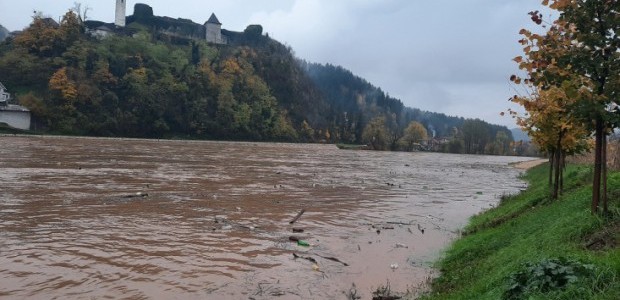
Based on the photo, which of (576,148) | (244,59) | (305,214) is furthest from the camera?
(244,59)

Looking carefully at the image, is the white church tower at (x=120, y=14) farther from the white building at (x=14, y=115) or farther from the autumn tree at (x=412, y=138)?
the autumn tree at (x=412, y=138)

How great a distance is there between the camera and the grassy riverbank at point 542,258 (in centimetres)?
575

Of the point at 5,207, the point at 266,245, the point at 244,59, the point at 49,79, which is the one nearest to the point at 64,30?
the point at 49,79

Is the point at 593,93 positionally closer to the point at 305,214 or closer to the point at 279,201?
the point at 305,214

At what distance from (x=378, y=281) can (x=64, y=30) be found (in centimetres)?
14599

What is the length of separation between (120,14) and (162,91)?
55.8 m

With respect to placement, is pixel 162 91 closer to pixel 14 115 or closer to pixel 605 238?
pixel 14 115

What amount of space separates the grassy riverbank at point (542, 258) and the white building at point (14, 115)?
10178cm

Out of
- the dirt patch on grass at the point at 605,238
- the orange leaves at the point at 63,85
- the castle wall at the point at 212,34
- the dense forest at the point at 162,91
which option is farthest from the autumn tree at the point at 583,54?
the castle wall at the point at 212,34

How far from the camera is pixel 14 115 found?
93.4m

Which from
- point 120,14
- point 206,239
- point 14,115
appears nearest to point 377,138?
point 14,115

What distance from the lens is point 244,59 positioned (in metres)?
184

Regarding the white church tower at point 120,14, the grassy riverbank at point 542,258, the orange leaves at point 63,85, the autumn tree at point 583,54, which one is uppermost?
the white church tower at point 120,14

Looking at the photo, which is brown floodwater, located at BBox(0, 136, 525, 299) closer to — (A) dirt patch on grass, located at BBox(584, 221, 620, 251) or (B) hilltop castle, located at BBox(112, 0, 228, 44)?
(A) dirt patch on grass, located at BBox(584, 221, 620, 251)
